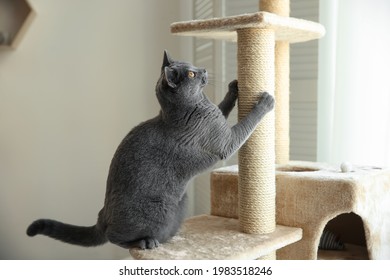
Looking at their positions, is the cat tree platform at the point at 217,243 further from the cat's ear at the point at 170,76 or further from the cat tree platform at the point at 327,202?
the cat's ear at the point at 170,76

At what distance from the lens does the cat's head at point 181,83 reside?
3.03 ft

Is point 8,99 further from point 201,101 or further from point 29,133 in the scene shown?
point 201,101

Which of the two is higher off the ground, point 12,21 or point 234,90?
point 12,21

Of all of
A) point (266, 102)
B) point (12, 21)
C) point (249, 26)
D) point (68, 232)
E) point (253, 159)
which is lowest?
point (68, 232)

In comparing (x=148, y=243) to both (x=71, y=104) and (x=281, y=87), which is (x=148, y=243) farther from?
(x=71, y=104)

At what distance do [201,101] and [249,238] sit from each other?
0.33 meters

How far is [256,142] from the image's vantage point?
1.02 m

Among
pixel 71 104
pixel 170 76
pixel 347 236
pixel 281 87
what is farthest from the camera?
pixel 71 104

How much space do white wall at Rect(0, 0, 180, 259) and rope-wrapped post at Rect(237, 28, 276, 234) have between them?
97cm

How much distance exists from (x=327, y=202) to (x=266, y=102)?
29cm

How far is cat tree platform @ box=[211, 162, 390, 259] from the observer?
40.7 inches

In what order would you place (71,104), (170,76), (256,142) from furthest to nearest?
(71,104) < (256,142) < (170,76)

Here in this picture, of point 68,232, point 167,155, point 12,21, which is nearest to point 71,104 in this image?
point 12,21
